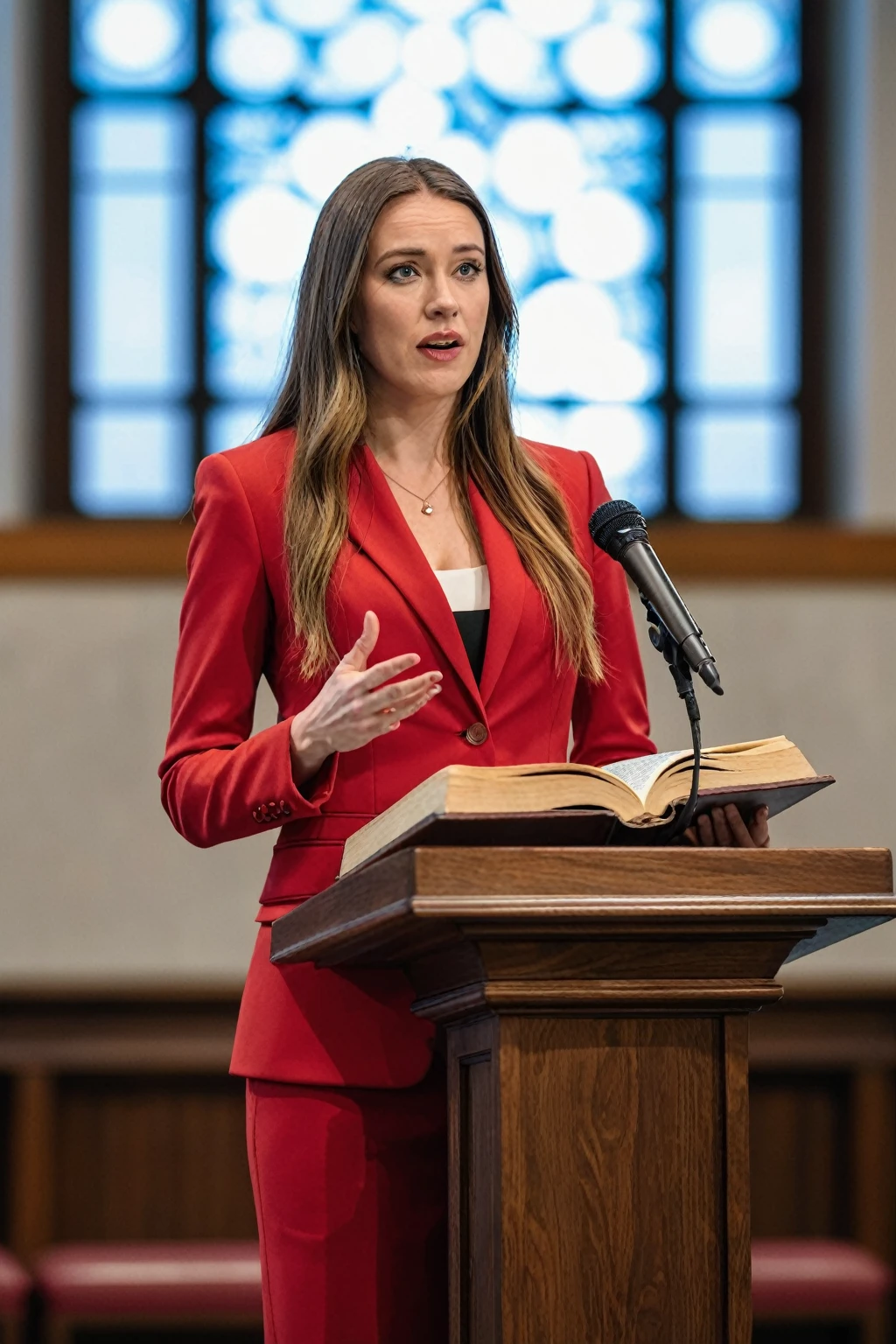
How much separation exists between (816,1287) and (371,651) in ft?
9.37

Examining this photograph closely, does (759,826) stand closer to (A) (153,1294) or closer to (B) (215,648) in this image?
(B) (215,648)

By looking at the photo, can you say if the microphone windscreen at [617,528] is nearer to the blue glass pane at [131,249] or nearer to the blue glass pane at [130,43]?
the blue glass pane at [131,249]

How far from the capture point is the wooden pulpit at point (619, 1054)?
1368mm

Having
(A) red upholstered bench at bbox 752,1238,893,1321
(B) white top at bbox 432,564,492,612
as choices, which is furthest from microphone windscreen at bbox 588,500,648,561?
(A) red upholstered bench at bbox 752,1238,893,1321

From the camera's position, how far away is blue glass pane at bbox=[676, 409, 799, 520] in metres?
5.16

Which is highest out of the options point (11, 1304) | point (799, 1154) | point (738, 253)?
point (738, 253)

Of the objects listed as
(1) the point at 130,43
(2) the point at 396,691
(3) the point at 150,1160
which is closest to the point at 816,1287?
(3) the point at 150,1160

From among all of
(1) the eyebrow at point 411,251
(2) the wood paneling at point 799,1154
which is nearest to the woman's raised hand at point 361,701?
(1) the eyebrow at point 411,251

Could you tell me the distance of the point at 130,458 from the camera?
16.9 ft

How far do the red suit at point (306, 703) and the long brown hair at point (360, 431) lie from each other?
23mm

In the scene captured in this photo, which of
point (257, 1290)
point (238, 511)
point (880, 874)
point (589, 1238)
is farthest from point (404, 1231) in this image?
point (257, 1290)

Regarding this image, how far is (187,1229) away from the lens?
4531 millimetres

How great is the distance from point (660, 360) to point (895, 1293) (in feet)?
8.43

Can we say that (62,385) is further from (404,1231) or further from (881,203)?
(404,1231)
